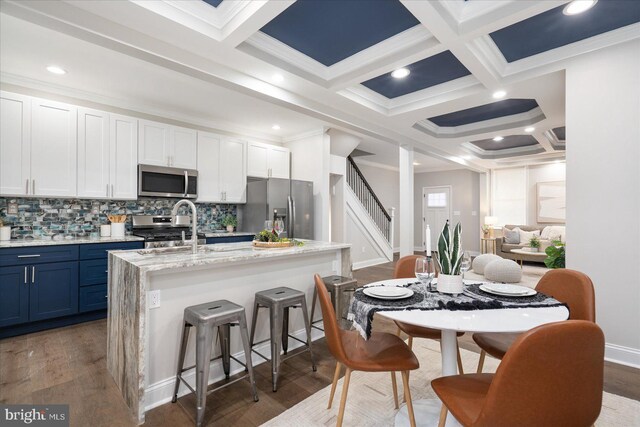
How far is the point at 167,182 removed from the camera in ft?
14.0

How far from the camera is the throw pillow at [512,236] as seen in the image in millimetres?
7504

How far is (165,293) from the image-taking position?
6.85 ft

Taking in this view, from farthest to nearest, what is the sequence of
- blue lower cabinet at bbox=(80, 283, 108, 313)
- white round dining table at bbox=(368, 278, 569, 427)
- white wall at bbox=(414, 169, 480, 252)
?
white wall at bbox=(414, 169, 480, 252) → blue lower cabinet at bbox=(80, 283, 108, 313) → white round dining table at bbox=(368, 278, 569, 427)

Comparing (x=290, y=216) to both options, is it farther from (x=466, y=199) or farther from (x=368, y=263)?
(x=466, y=199)

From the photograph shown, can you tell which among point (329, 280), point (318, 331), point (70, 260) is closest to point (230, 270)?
point (329, 280)

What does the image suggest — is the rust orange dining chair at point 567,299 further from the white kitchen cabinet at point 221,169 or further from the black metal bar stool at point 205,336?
the white kitchen cabinet at point 221,169

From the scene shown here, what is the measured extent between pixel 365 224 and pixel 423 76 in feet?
13.0

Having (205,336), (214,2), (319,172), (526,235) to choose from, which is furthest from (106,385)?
(526,235)

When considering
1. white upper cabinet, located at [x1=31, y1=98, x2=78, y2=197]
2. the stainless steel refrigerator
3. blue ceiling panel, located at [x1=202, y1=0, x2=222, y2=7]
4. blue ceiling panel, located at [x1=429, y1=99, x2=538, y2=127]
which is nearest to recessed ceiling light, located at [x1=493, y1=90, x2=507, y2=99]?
blue ceiling panel, located at [x1=429, y1=99, x2=538, y2=127]

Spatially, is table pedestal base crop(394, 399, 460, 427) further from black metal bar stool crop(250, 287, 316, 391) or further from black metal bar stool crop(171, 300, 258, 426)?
black metal bar stool crop(171, 300, 258, 426)

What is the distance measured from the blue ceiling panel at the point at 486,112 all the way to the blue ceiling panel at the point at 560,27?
1.37m

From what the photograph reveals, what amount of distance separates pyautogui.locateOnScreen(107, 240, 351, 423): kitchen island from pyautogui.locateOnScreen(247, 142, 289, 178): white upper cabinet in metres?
2.75

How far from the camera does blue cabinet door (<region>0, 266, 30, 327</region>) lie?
2.98m

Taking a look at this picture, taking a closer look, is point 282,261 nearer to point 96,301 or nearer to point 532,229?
point 96,301
